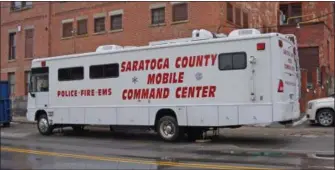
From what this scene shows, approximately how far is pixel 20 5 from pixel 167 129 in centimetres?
2440

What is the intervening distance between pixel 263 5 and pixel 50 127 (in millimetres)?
19635

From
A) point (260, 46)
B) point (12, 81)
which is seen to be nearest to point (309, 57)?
point (260, 46)

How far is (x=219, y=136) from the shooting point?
1562cm

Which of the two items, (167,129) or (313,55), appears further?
(313,55)

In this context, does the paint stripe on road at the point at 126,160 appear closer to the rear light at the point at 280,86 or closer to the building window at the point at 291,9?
the rear light at the point at 280,86

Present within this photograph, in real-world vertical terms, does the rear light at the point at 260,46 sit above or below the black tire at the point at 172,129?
above

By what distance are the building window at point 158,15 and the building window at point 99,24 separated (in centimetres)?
389

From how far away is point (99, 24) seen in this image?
2998 centimetres

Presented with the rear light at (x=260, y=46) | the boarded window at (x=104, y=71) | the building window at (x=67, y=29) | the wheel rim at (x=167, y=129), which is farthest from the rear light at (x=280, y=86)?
the building window at (x=67, y=29)

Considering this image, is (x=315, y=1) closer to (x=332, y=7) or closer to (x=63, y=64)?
(x=332, y=7)

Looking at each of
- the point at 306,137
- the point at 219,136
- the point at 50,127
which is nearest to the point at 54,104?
the point at 50,127

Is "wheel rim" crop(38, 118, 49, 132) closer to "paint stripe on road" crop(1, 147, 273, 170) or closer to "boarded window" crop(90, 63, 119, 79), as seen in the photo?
"boarded window" crop(90, 63, 119, 79)

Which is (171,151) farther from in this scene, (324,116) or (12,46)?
(12,46)

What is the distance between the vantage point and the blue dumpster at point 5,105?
2281 centimetres
